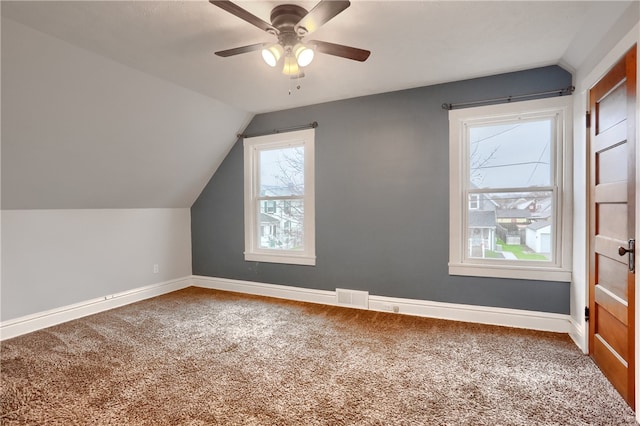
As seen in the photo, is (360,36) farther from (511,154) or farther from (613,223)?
(613,223)

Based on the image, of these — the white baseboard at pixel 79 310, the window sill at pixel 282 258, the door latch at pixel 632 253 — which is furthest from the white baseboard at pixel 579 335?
the white baseboard at pixel 79 310

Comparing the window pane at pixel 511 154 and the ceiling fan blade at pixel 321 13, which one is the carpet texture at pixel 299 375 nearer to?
the window pane at pixel 511 154

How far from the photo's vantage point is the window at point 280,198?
13.1 feet

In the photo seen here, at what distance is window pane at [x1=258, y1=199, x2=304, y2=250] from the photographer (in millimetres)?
4148

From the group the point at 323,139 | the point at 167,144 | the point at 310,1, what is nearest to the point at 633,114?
the point at 310,1

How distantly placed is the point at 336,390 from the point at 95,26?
2.98m

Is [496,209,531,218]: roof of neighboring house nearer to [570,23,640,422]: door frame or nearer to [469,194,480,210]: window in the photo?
[469,194,480,210]: window

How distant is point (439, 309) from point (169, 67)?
3.57 meters

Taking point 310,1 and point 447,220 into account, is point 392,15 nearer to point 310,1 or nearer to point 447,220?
point 310,1

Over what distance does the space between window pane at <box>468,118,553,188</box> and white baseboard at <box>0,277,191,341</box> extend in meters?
4.25

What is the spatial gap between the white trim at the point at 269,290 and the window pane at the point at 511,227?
69.7 inches

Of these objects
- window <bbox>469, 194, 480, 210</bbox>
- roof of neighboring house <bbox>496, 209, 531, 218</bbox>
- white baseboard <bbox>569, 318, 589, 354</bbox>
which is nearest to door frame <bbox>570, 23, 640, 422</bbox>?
white baseboard <bbox>569, 318, 589, 354</bbox>

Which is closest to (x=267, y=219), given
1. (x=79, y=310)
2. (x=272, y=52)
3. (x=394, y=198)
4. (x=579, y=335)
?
(x=394, y=198)

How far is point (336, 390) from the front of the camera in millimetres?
2059
